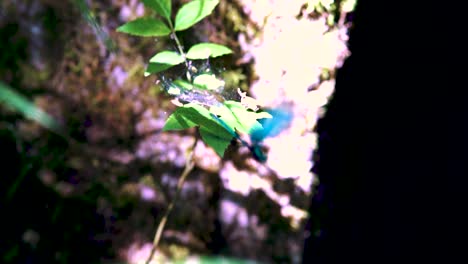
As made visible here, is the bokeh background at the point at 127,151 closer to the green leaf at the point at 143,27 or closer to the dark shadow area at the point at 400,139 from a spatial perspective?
the dark shadow area at the point at 400,139

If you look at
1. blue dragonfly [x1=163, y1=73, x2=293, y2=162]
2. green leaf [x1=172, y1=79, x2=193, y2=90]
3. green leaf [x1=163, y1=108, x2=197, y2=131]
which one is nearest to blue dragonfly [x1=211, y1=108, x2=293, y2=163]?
blue dragonfly [x1=163, y1=73, x2=293, y2=162]

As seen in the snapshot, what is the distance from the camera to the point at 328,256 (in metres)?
1.18

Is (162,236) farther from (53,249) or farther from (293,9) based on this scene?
(293,9)

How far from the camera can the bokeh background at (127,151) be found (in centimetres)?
120

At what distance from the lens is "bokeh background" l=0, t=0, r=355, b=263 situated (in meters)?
1.20

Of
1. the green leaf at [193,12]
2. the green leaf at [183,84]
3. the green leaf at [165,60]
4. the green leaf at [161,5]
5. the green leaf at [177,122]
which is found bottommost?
the green leaf at [177,122]

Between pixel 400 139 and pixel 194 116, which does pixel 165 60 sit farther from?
pixel 400 139

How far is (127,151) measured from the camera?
1306 mm

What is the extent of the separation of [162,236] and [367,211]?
751mm

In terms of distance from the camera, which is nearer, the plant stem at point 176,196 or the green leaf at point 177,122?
the green leaf at point 177,122

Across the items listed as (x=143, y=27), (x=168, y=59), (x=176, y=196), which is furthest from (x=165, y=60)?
(x=176, y=196)

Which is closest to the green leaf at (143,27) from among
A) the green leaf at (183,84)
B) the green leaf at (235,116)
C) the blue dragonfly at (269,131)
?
the green leaf at (183,84)

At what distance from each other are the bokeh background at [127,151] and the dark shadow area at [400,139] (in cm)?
18

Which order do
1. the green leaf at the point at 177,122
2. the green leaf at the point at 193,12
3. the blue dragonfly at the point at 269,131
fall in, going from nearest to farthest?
1. the green leaf at the point at 177,122
2. the green leaf at the point at 193,12
3. the blue dragonfly at the point at 269,131
